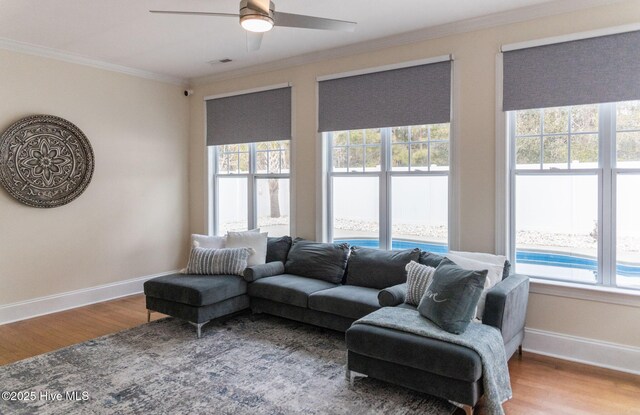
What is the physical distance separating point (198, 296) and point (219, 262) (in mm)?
603

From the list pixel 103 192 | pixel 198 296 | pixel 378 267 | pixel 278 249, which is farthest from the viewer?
pixel 103 192

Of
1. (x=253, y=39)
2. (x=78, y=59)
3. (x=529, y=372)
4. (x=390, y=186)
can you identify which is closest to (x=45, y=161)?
(x=78, y=59)

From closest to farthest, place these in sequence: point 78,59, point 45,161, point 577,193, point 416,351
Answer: point 416,351 < point 577,193 < point 45,161 < point 78,59

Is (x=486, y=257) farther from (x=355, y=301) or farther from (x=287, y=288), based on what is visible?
(x=287, y=288)

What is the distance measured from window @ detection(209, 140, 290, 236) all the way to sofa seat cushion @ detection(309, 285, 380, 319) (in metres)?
1.65

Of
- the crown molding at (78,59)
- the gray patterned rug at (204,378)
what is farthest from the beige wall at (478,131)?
the crown molding at (78,59)

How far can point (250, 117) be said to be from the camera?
554 centimetres

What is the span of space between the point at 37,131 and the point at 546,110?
5.20m

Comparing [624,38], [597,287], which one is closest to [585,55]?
[624,38]

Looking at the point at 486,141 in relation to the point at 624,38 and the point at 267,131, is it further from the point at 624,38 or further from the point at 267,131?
the point at 267,131

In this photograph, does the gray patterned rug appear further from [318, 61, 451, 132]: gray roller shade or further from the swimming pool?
[318, 61, 451, 132]: gray roller shade

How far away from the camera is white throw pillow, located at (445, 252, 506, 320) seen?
10.4ft

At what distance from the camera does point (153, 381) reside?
3.07 m

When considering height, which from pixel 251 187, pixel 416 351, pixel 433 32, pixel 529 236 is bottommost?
pixel 416 351
